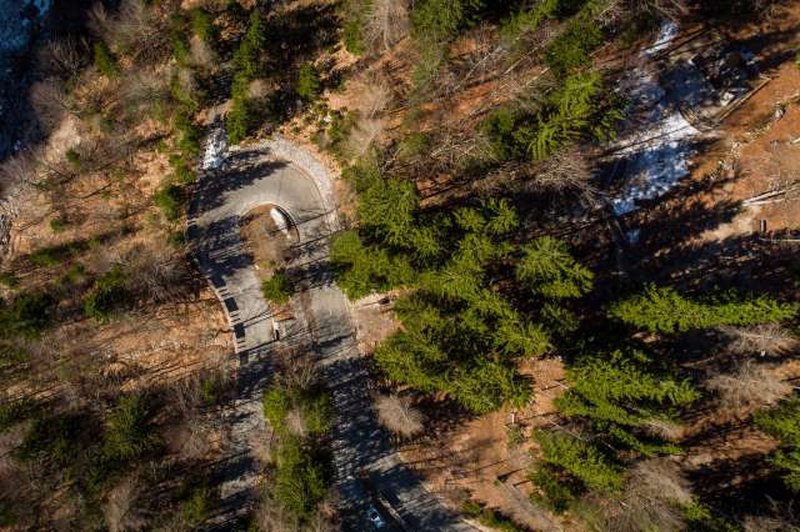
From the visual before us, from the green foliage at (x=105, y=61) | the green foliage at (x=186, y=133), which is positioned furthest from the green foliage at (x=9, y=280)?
the green foliage at (x=105, y=61)

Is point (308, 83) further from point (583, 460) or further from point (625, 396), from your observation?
point (583, 460)

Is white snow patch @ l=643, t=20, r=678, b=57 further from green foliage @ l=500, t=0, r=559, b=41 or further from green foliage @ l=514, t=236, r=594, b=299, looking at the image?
green foliage @ l=514, t=236, r=594, b=299

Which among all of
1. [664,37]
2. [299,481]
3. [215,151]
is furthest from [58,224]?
[664,37]

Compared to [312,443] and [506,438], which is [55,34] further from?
[506,438]

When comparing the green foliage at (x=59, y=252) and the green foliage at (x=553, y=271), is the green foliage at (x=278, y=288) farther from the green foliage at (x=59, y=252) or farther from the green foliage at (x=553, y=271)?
the green foliage at (x=553, y=271)

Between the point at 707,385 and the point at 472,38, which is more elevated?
the point at 472,38

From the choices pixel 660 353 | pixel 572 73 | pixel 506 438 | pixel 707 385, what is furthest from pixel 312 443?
pixel 572 73

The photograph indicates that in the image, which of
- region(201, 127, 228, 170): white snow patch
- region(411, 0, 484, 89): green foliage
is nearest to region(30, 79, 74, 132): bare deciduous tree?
region(201, 127, 228, 170): white snow patch
